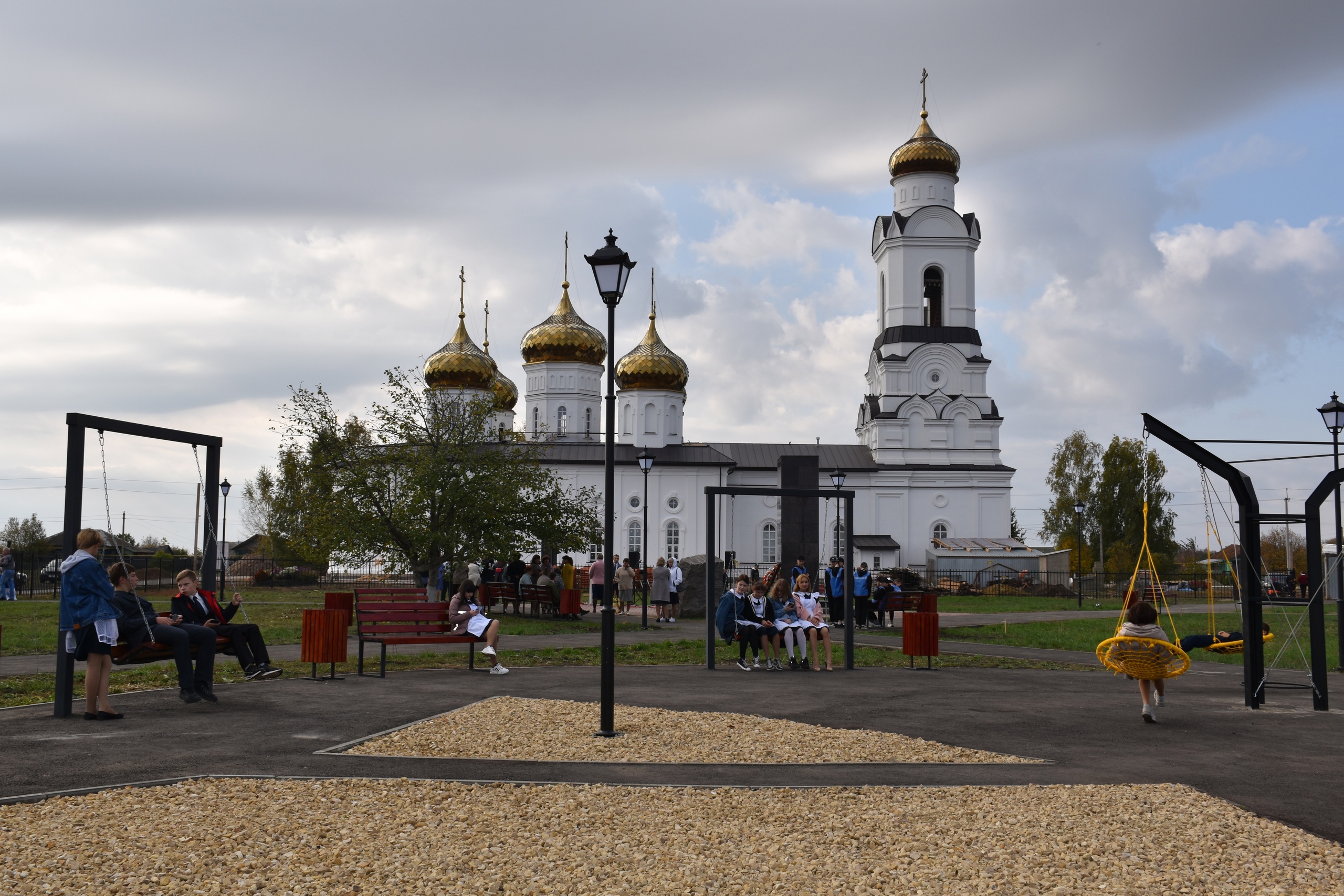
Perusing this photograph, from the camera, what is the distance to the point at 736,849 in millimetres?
5824

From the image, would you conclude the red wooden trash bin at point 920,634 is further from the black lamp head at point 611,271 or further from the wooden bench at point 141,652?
the wooden bench at point 141,652

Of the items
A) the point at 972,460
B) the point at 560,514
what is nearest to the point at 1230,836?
the point at 560,514

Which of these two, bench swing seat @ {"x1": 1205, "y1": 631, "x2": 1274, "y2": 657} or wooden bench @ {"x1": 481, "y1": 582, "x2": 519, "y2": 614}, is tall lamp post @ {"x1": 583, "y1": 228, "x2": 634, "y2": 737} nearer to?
bench swing seat @ {"x1": 1205, "y1": 631, "x2": 1274, "y2": 657}

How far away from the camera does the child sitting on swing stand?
33.8 ft

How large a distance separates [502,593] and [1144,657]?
18503mm

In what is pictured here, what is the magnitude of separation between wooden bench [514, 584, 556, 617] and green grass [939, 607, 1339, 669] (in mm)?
8458

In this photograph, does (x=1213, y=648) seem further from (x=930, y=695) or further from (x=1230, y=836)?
(x=1230, y=836)

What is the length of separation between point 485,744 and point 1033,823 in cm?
408

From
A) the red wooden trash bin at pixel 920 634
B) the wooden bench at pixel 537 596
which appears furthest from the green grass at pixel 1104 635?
the wooden bench at pixel 537 596

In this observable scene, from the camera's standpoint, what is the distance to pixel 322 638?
485 inches

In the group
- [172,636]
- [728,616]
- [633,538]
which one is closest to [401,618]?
[172,636]

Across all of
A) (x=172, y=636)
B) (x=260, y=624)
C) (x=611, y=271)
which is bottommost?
(x=260, y=624)

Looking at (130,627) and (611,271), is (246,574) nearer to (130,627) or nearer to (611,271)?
(130,627)

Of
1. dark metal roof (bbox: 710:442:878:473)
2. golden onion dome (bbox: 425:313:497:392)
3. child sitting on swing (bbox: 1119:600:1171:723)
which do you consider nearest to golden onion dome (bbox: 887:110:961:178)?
dark metal roof (bbox: 710:442:878:473)
